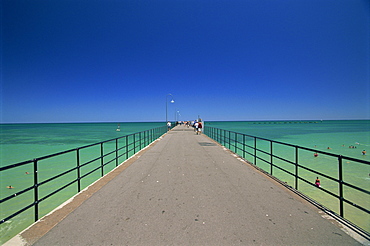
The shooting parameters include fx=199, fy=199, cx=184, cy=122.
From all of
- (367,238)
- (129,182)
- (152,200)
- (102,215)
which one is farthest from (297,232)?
(129,182)

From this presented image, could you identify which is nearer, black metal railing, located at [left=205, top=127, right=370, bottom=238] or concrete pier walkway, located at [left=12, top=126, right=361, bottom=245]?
concrete pier walkway, located at [left=12, top=126, right=361, bottom=245]

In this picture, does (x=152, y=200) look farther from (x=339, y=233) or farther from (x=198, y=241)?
(x=339, y=233)

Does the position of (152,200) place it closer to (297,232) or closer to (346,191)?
(297,232)

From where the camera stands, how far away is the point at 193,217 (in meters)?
3.68

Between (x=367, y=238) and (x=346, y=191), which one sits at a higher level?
(x=367, y=238)

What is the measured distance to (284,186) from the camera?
17.9 ft

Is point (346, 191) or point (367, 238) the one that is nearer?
point (367, 238)

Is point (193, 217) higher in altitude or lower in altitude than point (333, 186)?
higher

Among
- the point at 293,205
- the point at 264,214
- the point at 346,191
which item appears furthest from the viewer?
the point at 346,191

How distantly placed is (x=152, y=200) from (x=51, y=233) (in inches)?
75.3

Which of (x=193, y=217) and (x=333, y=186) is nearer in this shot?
(x=193, y=217)

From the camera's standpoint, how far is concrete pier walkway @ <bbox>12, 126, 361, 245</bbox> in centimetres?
302

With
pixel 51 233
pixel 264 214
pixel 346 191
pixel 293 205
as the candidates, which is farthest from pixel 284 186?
pixel 346 191

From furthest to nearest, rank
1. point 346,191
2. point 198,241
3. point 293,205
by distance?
point 346,191
point 293,205
point 198,241
